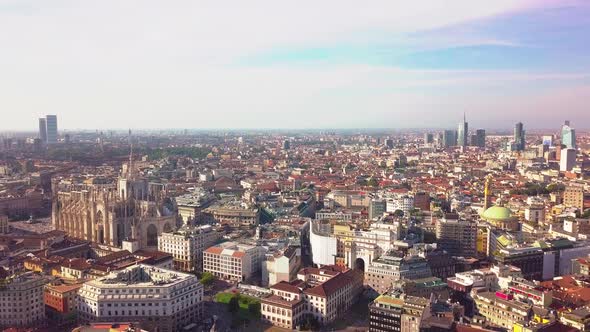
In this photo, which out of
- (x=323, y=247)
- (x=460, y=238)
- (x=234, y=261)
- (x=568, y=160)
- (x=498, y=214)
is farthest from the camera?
(x=568, y=160)

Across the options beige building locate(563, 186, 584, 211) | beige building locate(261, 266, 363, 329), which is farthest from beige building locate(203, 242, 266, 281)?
beige building locate(563, 186, 584, 211)

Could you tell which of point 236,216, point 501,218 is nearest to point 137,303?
point 236,216

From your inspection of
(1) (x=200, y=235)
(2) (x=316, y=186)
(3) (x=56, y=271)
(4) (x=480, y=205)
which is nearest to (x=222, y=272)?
(1) (x=200, y=235)

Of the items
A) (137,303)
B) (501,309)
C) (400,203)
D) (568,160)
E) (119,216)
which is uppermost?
(568,160)

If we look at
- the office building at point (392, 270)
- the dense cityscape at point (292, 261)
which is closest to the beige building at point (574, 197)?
the dense cityscape at point (292, 261)

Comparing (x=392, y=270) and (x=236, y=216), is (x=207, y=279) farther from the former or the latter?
(x=236, y=216)

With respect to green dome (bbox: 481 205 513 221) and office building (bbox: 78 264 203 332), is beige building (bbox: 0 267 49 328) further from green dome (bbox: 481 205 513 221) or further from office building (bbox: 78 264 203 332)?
green dome (bbox: 481 205 513 221)

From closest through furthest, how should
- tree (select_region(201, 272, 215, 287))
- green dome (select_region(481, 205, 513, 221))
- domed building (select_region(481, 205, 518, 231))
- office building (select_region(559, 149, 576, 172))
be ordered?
tree (select_region(201, 272, 215, 287)) → domed building (select_region(481, 205, 518, 231)) → green dome (select_region(481, 205, 513, 221)) → office building (select_region(559, 149, 576, 172))

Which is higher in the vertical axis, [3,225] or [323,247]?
[323,247]
